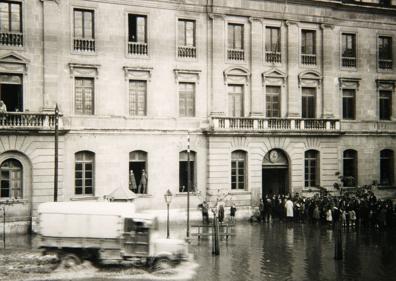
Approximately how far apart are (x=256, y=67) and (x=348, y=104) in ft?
28.7

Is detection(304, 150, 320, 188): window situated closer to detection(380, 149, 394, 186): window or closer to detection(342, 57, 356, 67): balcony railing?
detection(380, 149, 394, 186): window

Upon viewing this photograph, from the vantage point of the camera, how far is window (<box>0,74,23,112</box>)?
32312mm

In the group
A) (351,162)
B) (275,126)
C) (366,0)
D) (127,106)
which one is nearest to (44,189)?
(127,106)

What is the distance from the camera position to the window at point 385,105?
43.6 m

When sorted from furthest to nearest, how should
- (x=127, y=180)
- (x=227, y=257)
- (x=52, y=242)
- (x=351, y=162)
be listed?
(x=351, y=162), (x=127, y=180), (x=227, y=257), (x=52, y=242)

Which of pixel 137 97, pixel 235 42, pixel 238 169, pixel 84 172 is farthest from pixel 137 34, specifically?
pixel 238 169

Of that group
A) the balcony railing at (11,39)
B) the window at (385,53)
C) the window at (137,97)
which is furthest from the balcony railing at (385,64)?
the balcony railing at (11,39)

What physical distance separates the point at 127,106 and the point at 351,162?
18530 mm

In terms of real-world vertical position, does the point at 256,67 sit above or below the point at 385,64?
below

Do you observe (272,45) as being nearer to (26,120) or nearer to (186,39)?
(186,39)

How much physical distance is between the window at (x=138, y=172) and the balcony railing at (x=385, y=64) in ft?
68.0

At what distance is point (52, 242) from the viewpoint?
22.0 m

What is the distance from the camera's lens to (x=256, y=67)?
38844mm

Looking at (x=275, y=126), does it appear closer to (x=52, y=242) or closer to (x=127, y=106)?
(x=127, y=106)
